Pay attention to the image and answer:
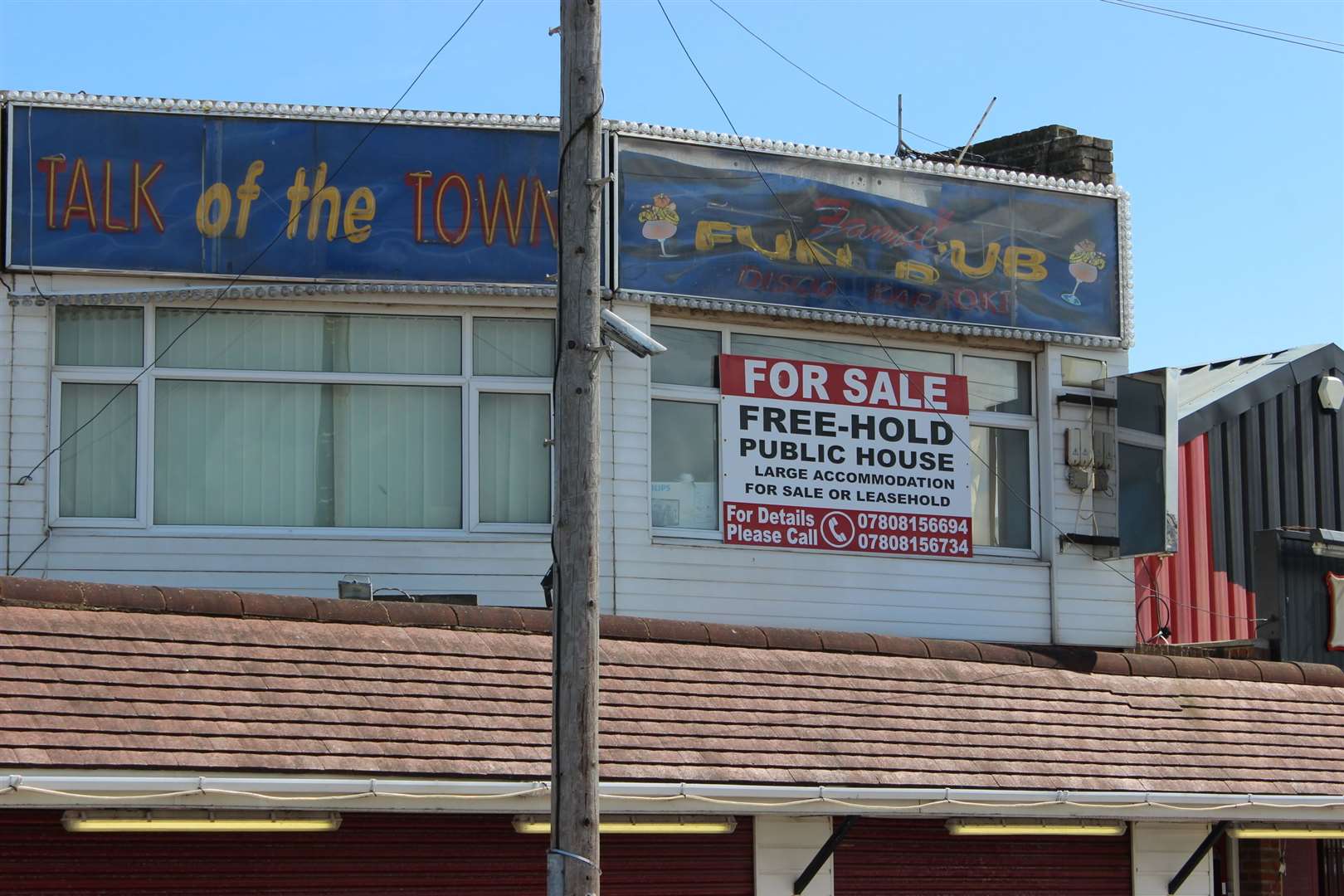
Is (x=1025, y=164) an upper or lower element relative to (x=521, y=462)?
upper

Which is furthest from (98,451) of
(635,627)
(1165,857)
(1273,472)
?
(1273,472)

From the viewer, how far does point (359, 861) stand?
1088 centimetres

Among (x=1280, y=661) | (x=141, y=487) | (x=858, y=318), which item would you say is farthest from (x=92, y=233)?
(x=1280, y=661)

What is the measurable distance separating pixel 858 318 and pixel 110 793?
733cm

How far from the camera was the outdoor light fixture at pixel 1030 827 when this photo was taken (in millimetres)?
12922

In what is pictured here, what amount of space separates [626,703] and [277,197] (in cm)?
449

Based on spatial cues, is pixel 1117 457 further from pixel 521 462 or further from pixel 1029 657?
pixel 521 462

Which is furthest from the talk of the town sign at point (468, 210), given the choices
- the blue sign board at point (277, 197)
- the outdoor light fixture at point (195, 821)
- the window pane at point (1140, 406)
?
the outdoor light fixture at point (195, 821)

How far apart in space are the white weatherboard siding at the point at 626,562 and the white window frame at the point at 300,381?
34 millimetres

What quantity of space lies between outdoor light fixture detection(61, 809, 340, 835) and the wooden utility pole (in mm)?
1767

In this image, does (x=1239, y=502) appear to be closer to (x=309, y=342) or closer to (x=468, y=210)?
(x=468, y=210)

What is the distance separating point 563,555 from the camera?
910cm

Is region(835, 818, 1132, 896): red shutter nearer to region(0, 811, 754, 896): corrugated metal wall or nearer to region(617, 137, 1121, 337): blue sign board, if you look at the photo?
region(0, 811, 754, 896): corrugated metal wall

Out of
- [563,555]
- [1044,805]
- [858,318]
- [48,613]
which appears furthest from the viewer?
[858,318]
